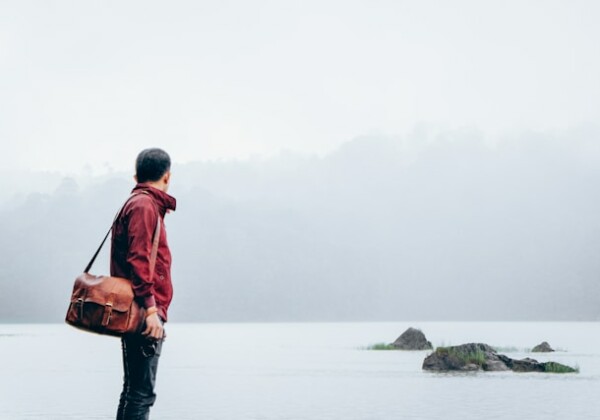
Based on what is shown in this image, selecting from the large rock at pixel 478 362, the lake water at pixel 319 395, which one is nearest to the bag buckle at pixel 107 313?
the lake water at pixel 319 395

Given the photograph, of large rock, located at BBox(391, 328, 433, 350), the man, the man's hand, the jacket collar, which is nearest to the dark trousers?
the man

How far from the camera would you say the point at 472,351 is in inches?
2141

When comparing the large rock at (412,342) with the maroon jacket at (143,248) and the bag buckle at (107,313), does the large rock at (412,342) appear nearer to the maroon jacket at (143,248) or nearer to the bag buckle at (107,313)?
the maroon jacket at (143,248)

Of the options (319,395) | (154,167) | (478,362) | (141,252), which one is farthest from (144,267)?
(478,362)

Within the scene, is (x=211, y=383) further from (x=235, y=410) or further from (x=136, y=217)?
(x=136, y=217)

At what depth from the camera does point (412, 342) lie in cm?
8869

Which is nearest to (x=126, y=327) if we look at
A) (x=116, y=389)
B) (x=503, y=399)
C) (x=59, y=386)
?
(x=503, y=399)

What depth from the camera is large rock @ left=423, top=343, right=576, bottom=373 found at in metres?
51.0

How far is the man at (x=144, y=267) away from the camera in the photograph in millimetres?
8242

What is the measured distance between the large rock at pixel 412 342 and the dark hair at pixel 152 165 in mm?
79125

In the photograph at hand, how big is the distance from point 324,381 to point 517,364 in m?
11.7

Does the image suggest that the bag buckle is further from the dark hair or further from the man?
the dark hair

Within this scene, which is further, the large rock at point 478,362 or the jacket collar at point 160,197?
the large rock at point 478,362

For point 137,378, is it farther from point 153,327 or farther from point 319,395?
point 319,395
